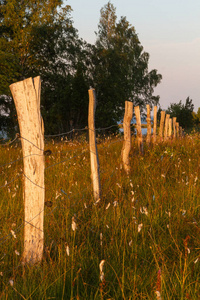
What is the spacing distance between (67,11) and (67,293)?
3213 centimetres

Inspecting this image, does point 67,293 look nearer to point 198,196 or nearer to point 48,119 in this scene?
point 198,196

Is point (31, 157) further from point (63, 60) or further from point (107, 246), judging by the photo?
point (63, 60)

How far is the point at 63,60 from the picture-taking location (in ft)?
Result: 105

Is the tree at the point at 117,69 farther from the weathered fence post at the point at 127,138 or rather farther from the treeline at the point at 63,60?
the weathered fence post at the point at 127,138

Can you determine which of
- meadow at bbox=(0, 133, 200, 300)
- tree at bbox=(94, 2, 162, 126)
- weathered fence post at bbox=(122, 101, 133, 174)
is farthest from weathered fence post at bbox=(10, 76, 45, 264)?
tree at bbox=(94, 2, 162, 126)

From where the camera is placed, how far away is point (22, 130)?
2.89 m

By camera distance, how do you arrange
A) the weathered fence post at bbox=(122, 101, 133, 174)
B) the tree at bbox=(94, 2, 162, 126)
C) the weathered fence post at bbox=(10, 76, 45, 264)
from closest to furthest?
the weathered fence post at bbox=(10, 76, 45, 264)
the weathered fence post at bbox=(122, 101, 133, 174)
the tree at bbox=(94, 2, 162, 126)

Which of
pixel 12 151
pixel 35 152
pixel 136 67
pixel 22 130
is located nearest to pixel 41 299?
pixel 35 152

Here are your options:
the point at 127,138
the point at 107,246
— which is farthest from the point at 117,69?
the point at 107,246

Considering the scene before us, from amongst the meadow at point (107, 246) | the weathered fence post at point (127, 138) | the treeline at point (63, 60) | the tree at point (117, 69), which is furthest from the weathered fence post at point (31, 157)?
the tree at point (117, 69)

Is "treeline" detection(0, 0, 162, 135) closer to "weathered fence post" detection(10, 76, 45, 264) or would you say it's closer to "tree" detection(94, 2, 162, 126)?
"tree" detection(94, 2, 162, 126)

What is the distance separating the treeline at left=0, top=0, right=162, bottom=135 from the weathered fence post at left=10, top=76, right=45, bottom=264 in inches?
929

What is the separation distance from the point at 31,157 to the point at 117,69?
3211 centimetres

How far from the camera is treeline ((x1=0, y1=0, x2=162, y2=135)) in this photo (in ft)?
92.4
